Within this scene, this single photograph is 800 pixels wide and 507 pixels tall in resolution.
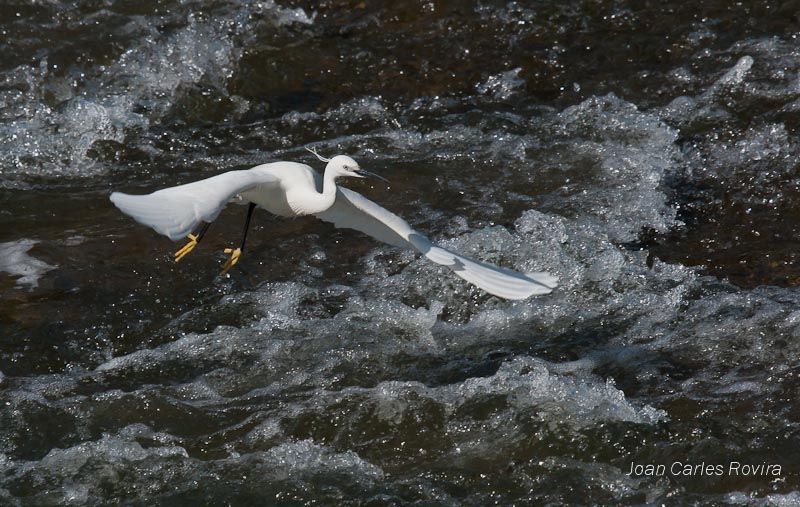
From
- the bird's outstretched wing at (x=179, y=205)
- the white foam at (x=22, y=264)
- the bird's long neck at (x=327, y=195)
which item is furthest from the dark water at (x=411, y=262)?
the bird's outstretched wing at (x=179, y=205)

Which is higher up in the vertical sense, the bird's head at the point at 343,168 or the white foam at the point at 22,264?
the bird's head at the point at 343,168

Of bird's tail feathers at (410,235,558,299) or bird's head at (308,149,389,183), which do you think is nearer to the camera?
bird's tail feathers at (410,235,558,299)

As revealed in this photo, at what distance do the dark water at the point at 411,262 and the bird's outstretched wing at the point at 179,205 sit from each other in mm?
811

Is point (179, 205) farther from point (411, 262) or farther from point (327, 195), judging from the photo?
point (411, 262)

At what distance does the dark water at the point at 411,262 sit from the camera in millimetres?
3607

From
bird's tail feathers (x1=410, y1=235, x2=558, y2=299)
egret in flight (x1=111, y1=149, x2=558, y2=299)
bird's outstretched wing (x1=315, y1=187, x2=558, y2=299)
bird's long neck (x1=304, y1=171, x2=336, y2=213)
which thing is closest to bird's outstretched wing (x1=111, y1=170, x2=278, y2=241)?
egret in flight (x1=111, y1=149, x2=558, y2=299)

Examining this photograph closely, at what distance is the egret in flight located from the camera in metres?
3.29

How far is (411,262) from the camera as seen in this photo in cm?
482

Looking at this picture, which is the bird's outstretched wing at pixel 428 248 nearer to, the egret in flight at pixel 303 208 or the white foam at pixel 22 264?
the egret in flight at pixel 303 208

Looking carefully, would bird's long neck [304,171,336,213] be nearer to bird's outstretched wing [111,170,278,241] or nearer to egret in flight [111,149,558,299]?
egret in flight [111,149,558,299]

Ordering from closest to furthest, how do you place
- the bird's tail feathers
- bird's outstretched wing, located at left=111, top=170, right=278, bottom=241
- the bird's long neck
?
bird's outstretched wing, located at left=111, top=170, right=278, bottom=241
the bird's tail feathers
the bird's long neck

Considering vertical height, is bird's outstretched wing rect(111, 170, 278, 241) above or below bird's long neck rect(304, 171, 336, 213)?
above

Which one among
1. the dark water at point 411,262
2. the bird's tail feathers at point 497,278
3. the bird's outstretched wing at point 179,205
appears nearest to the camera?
the bird's outstretched wing at point 179,205

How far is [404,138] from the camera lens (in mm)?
5828
